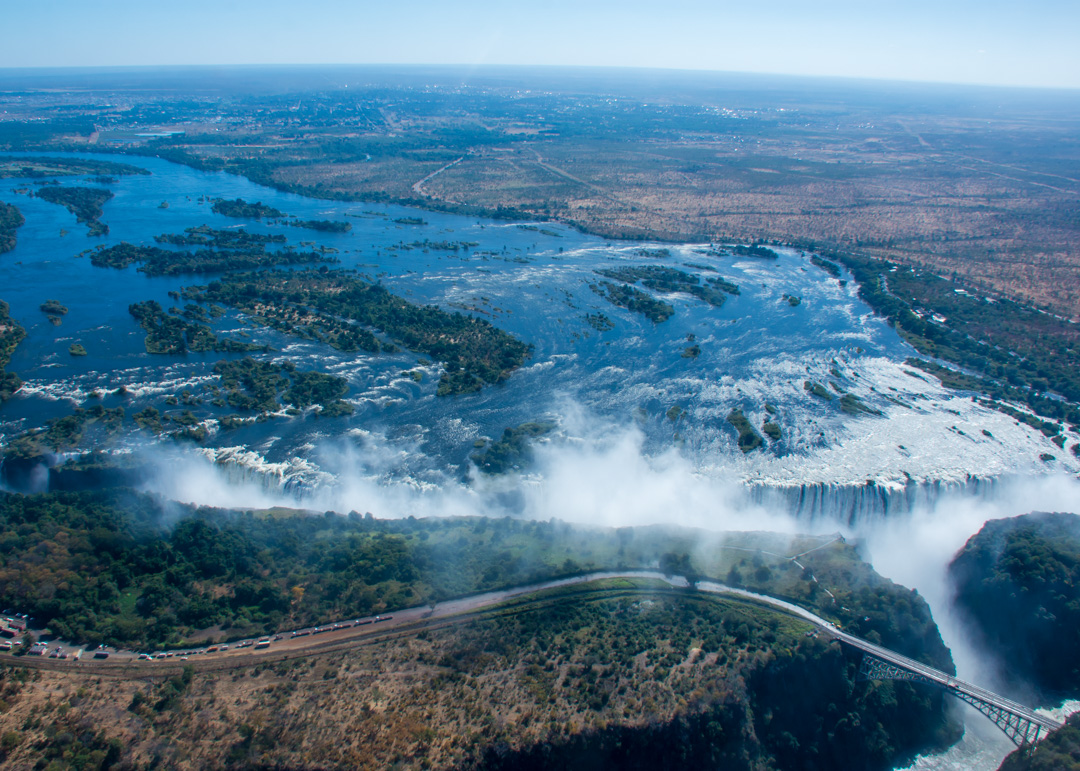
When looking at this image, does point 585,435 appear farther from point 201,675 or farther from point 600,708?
point 201,675

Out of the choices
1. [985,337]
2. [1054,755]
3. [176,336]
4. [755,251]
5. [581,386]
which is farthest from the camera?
[755,251]

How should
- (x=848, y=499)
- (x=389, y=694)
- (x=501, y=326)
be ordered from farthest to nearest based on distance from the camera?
(x=501, y=326), (x=848, y=499), (x=389, y=694)

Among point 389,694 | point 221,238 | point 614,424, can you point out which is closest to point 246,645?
point 389,694

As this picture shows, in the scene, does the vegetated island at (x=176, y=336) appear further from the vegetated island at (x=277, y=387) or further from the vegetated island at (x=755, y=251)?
the vegetated island at (x=755, y=251)

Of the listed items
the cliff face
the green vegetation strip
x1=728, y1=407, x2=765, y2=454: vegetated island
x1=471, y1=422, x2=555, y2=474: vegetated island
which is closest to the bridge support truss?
the cliff face

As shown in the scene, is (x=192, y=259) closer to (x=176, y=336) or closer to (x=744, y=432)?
(x=176, y=336)

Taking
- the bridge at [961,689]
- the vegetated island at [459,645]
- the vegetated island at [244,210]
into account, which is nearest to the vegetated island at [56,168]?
the vegetated island at [244,210]
